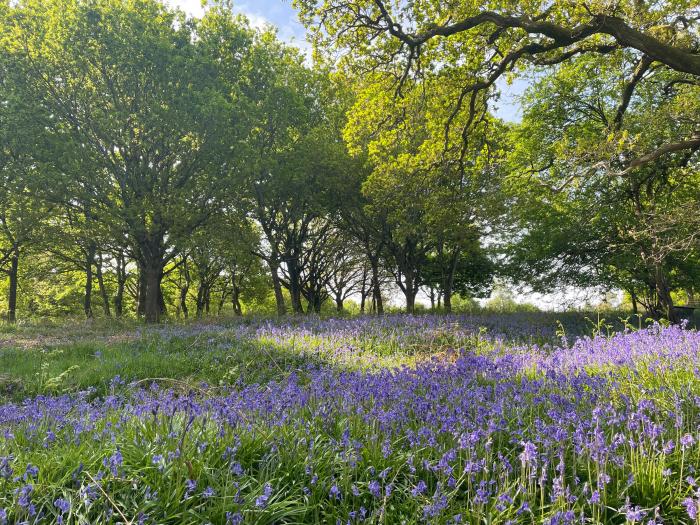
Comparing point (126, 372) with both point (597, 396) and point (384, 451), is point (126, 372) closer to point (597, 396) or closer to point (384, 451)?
point (384, 451)

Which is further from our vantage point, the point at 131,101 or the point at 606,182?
the point at 131,101

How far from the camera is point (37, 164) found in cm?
1695

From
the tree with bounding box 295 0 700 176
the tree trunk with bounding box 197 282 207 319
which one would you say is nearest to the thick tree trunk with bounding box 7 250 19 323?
the tree trunk with bounding box 197 282 207 319

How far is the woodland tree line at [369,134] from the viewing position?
10.5 meters

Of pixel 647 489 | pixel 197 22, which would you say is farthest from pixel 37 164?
pixel 647 489

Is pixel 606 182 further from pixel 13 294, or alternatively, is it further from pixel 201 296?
pixel 201 296

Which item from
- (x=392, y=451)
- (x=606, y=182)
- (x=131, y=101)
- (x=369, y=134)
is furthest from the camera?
(x=131, y=101)

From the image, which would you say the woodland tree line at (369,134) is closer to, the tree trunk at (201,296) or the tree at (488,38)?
the tree at (488,38)

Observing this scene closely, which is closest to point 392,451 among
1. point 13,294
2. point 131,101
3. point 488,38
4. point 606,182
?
point 488,38

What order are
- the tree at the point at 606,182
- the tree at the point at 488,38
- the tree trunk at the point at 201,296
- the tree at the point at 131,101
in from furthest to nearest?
the tree trunk at the point at 201,296, the tree at the point at 131,101, the tree at the point at 606,182, the tree at the point at 488,38

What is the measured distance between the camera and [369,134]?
1305cm

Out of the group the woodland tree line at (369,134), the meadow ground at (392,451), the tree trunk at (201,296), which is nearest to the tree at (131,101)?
the woodland tree line at (369,134)

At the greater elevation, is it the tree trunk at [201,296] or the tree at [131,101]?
the tree at [131,101]

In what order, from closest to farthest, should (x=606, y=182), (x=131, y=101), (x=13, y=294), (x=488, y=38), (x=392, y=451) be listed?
(x=392, y=451) < (x=488, y=38) < (x=606, y=182) < (x=131, y=101) < (x=13, y=294)
